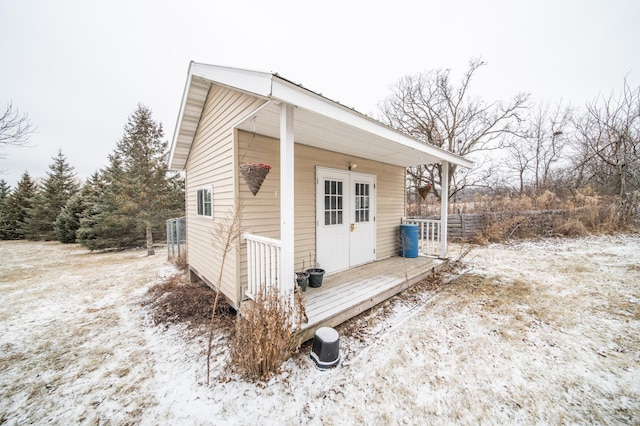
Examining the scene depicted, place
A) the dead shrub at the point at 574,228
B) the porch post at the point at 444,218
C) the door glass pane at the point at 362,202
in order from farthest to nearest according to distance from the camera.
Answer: the dead shrub at the point at 574,228 → the porch post at the point at 444,218 → the door glass pane at the point at 362,202

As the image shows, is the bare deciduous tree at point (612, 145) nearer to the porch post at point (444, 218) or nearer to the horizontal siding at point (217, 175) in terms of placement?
the porch post at point (444, 218)

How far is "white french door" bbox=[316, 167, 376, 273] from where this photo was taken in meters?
4.37

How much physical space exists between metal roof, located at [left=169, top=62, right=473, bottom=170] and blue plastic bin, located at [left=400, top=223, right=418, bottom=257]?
5.47ft

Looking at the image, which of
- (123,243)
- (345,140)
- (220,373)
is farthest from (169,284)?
(123,243)

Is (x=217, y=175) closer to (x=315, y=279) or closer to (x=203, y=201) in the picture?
(x=203, y=201)

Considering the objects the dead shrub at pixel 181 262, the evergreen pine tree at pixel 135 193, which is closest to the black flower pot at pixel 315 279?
the dead shrub at pixel 181 262

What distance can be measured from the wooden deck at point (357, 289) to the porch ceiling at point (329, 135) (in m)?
2.26

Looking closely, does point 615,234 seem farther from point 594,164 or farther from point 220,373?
point 220,373

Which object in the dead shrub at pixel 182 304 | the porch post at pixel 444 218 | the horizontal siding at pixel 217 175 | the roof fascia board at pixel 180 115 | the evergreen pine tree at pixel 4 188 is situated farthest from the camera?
the evergreen pine tree at pixel 4 188

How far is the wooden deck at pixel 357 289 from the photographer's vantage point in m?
2.88

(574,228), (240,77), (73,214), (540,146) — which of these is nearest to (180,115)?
(240,77)

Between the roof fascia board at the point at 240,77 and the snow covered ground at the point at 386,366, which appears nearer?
the snow covered ground at the point at 386,366

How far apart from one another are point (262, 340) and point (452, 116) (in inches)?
605

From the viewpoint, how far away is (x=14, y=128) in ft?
24.1
